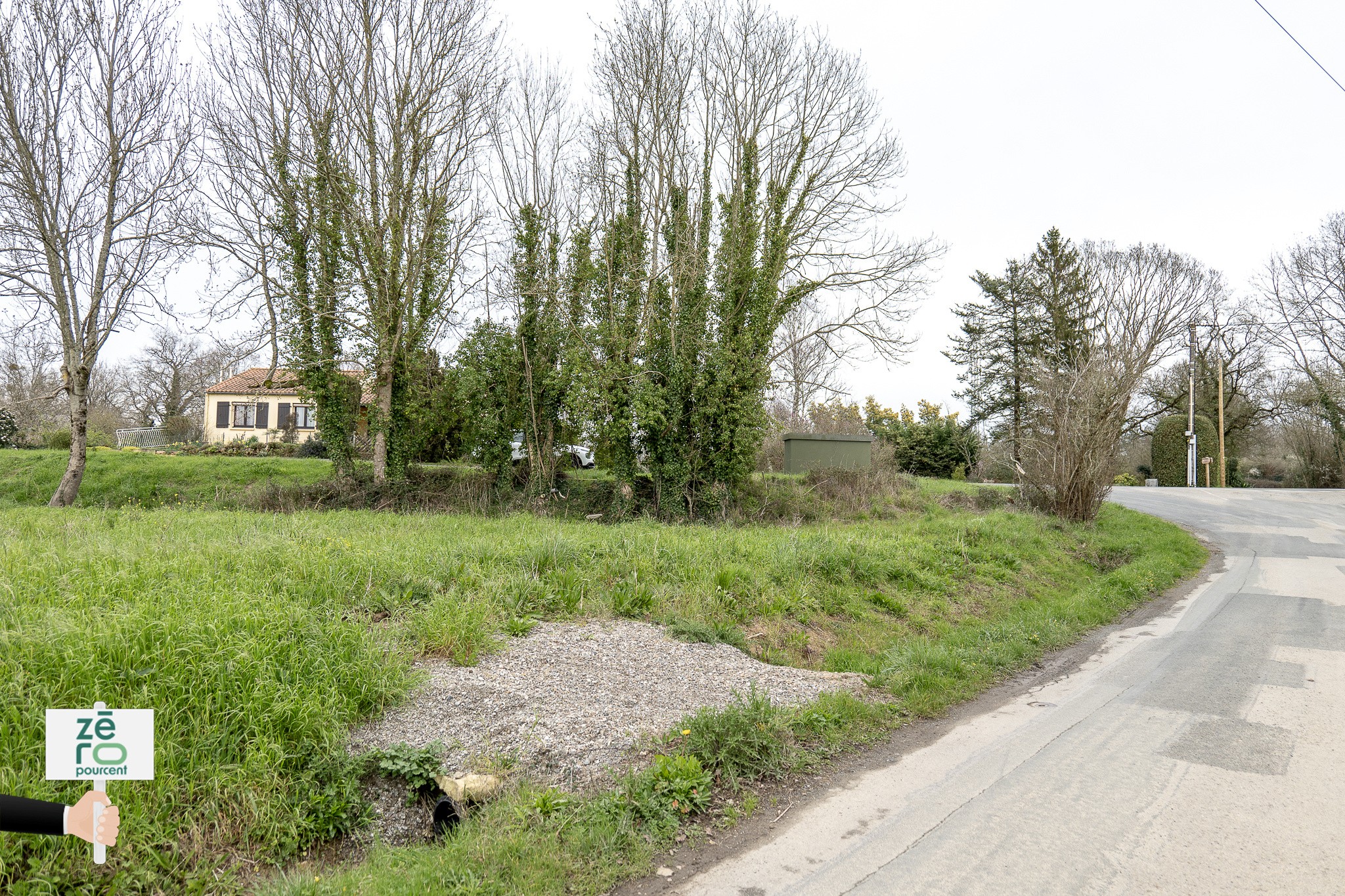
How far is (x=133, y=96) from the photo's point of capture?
1633cm

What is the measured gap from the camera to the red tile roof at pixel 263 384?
17.8 metres

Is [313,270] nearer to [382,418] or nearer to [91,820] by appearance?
[382,418]

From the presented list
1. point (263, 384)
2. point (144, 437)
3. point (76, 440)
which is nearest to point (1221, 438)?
point (263, 384)

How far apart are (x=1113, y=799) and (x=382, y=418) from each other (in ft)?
56.1

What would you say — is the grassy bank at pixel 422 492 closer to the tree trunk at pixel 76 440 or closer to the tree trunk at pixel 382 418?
the tree trunk at pixel 382 418

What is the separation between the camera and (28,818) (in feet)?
6.21

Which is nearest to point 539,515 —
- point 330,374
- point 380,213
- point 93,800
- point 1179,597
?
point 330,374

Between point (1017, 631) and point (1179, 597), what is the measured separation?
4219 mm

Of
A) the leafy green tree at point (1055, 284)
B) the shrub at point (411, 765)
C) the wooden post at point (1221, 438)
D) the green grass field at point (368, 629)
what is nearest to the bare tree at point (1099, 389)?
the green grass field at point (368, 629)

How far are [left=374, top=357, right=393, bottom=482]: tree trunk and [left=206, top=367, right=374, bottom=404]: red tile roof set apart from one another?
64 centimetres

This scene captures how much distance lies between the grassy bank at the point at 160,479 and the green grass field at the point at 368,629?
5.27m

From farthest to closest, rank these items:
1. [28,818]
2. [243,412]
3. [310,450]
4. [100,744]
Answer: [243,412], [310,450], [100,744], [28,818]

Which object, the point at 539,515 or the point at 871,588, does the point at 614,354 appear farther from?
the point at 871,588

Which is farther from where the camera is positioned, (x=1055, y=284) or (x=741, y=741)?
(x=1055, y=284)
